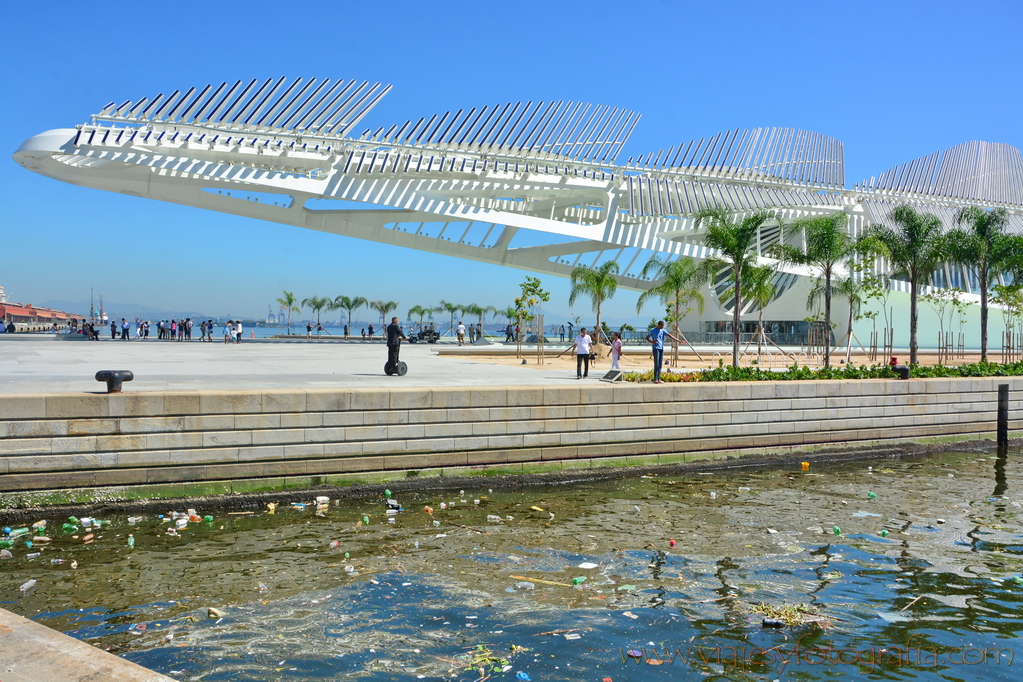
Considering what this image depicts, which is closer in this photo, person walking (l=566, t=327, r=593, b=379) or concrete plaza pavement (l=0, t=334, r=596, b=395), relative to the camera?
concrete plaza pavement (l=0, t=334, r=596, b=395)

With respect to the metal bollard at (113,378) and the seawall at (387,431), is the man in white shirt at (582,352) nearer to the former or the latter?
the seawall at (387,431)

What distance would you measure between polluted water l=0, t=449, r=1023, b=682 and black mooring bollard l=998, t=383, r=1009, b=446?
776cm

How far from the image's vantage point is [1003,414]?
736 inches

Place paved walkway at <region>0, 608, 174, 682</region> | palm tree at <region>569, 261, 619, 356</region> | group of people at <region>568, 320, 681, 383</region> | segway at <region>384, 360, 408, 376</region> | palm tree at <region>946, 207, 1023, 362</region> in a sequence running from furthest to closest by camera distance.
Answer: palm tree at <region>569, 261, 619, 356</region>, palm tree at <region>946, 207, 1023, 362</region>, segway at <region>384, 360, 408, 376</region>, group of people at <region>568, 320, 681, 383</region>, paved walkway at <region>0, 608, 174, 682</region>

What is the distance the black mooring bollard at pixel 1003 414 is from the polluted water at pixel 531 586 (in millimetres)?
7764

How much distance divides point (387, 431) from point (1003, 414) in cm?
1496

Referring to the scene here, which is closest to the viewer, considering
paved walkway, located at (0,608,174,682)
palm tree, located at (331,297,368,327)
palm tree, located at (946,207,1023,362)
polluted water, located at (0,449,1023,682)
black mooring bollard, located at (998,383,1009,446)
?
paved walkway, located at (0,608,174,682)

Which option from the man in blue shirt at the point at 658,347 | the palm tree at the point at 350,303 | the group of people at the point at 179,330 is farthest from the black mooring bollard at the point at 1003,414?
the palm tree at the point at 350,303

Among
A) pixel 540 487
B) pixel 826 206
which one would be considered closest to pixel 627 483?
pixel 540 487

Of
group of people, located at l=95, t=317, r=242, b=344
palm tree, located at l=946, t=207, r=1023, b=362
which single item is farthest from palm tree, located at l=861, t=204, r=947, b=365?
group of people, located at l=95, t=317, r=242, b=344

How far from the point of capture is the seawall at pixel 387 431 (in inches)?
398

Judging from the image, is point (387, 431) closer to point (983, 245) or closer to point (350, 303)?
point (983, 245)

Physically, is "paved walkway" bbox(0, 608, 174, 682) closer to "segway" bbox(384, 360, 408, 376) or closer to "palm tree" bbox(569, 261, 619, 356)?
"segway" bbox(384, 360, 408, 376)

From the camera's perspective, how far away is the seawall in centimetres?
1012
